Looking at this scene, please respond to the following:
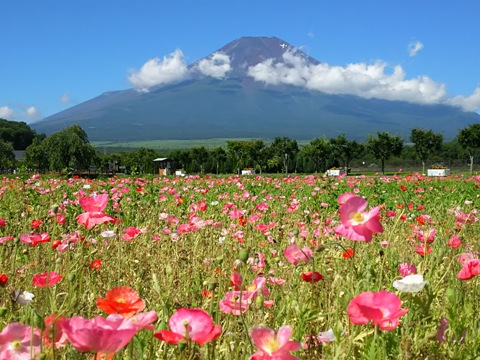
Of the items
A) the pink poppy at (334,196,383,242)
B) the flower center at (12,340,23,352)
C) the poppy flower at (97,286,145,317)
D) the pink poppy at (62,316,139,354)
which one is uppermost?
the pink poppy at (334,196,383,242)

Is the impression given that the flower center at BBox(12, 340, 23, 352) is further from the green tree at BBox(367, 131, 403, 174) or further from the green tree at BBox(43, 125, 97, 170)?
the green tree at BBox(43, 125, 97, 170)

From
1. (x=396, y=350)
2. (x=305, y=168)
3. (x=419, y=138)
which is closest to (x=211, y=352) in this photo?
(x=396, y=350)

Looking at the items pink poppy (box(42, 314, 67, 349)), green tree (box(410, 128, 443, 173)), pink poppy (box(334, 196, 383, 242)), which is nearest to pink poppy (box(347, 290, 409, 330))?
pink poppy (box(334, 196, 383, 242))

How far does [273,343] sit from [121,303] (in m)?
0.35

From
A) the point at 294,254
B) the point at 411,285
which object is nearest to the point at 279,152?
the point at 294,254

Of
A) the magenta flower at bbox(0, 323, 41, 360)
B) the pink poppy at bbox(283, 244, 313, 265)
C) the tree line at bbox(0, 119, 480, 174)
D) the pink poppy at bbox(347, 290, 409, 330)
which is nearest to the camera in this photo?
the magenta flower at bbox(0, 323, 41, 360)

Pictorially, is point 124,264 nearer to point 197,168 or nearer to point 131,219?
point 131,219

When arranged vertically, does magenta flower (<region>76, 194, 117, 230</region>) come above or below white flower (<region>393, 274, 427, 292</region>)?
above

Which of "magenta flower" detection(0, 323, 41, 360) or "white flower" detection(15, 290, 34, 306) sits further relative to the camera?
"white flower" detection(15, 290, 34, 306)

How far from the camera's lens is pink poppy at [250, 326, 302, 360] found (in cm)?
101

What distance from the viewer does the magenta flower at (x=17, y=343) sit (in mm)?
1000

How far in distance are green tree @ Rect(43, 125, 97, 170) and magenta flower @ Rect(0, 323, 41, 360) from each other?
66.3m

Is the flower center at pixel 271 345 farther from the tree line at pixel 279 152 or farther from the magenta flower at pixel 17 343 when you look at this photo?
the tree line at pixel 279 152

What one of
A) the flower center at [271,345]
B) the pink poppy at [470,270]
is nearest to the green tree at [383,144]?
the pink poppy at [470,270]
